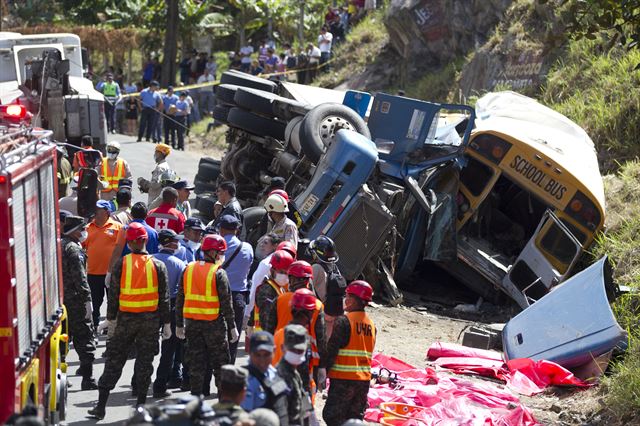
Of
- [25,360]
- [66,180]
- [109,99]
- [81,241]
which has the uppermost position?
[25,360]

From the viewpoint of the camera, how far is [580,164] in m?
15.6

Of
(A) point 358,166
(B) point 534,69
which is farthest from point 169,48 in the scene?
(A) point 358,166

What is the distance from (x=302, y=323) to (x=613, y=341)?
445cm

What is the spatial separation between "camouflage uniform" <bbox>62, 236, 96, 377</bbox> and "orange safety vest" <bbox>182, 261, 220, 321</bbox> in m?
1.42

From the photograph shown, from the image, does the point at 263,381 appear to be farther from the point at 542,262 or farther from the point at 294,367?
the point at 542,262

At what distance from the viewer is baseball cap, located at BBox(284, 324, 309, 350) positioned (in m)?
7.25

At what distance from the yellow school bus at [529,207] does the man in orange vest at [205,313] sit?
20.0ft

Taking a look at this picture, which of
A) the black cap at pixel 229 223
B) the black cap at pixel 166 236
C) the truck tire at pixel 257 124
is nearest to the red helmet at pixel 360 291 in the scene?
the black cap at pixel 166 236

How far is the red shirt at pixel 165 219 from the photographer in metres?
12.2

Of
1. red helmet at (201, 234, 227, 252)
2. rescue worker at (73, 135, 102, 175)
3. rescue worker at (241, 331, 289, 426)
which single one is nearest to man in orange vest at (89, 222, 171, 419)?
red helmet at (201, 234, 227, 252)

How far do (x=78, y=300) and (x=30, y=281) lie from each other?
321 centimetres

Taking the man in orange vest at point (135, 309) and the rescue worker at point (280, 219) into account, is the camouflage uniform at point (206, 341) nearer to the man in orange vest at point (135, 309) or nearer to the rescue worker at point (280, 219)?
the man in orange vest at point (135, 309)

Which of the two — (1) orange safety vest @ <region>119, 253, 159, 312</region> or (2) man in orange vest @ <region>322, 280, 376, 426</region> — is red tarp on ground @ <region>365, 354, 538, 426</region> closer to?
(2) man in orange vest @ <region>322, 280, 376, 426</region>

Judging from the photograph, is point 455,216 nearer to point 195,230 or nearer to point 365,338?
point 195,230
